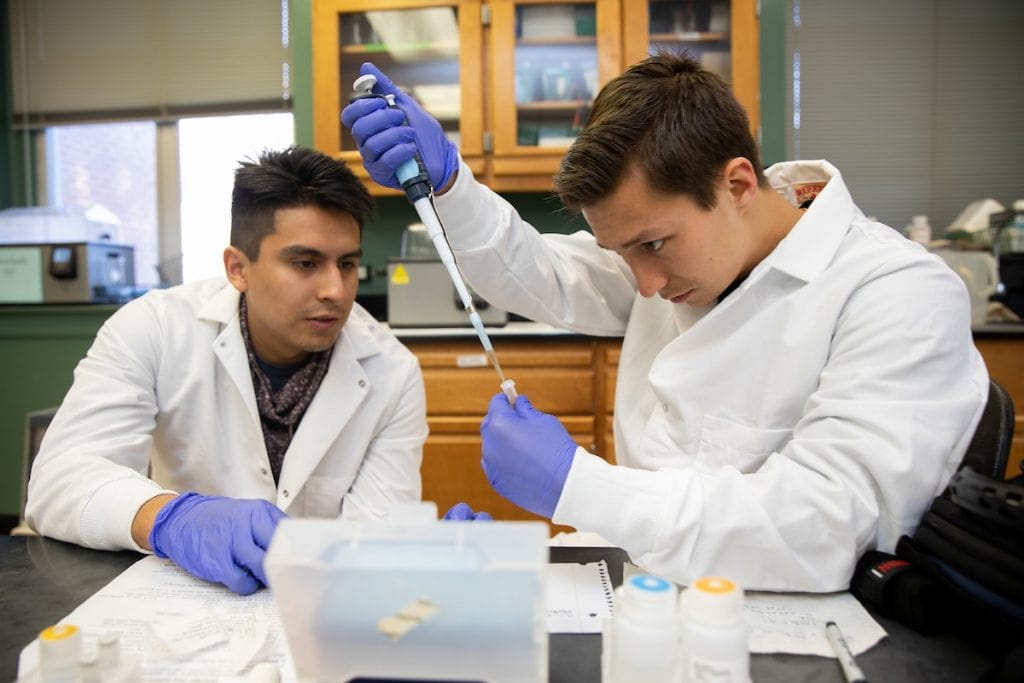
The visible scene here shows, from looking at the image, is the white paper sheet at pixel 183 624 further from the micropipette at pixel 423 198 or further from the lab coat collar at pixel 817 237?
the lab coat collar at pixel 817 237

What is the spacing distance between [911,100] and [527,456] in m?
2.95

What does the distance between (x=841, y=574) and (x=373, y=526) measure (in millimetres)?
548

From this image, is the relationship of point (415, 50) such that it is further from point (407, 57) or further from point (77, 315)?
point (77, 315)

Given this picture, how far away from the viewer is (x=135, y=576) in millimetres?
799

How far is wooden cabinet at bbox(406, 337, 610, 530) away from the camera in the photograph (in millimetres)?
2299

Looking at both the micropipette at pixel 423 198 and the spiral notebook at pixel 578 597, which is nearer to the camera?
the spiral notebook at pixel 578 597

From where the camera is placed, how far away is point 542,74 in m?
2.77

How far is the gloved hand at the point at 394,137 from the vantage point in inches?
41.0

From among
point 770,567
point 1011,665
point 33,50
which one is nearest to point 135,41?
point 33,50

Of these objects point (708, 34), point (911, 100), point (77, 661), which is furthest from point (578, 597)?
point (911, 100)

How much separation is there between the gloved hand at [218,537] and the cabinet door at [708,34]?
7.68 ft

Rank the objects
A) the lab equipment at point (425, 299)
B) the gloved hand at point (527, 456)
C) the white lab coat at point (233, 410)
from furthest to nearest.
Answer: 1. the lab equipment at point (425, 299)
2. the white lab coat at point (233, 410)
3. the gloved hand at point (527, 456)

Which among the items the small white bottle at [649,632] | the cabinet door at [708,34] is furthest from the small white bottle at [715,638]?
the cabinet door at [708,34]

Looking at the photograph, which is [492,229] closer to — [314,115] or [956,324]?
[956,324]
